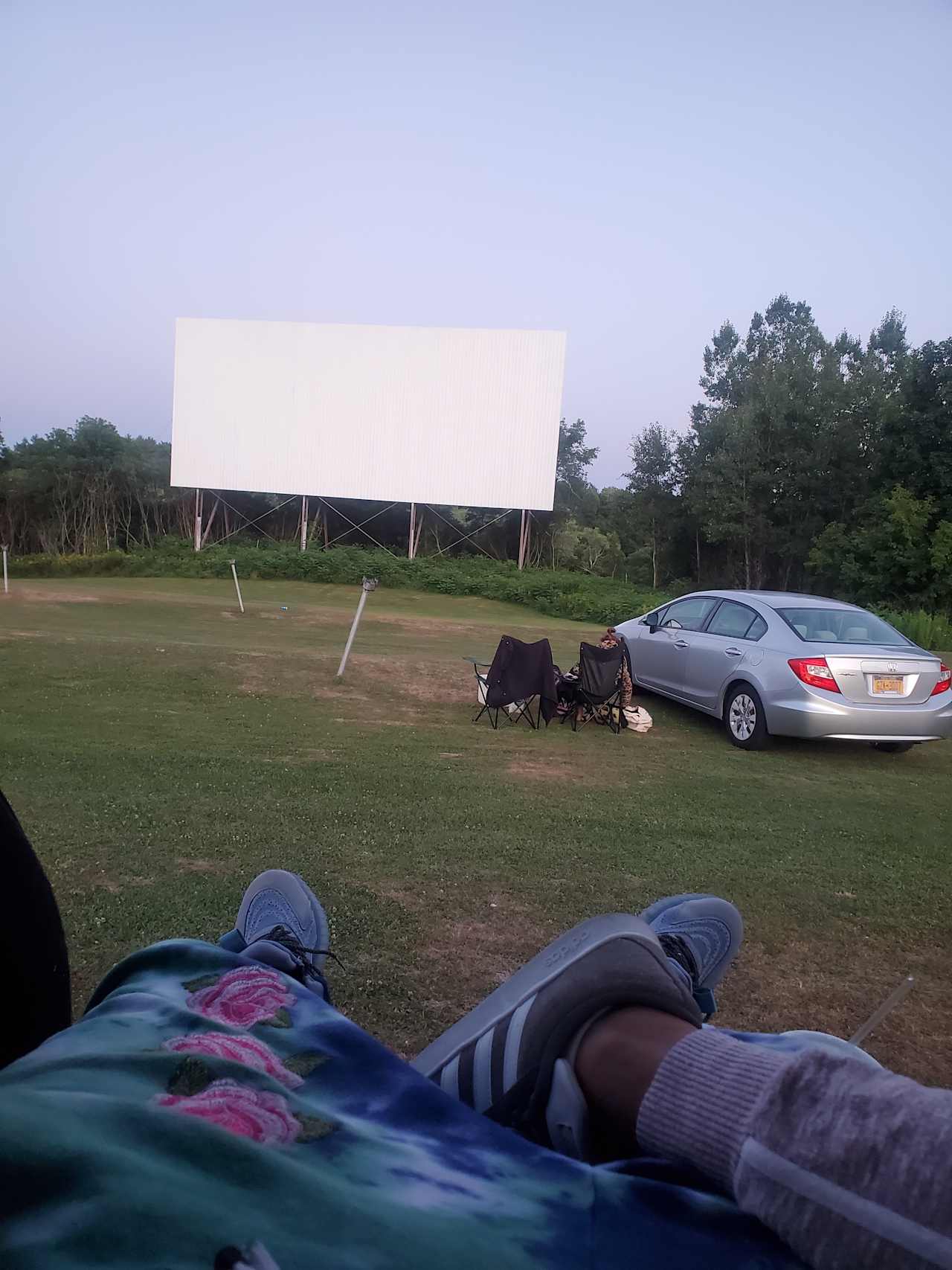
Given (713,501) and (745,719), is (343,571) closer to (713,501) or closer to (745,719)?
(713,501)

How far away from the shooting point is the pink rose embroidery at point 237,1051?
129 cm

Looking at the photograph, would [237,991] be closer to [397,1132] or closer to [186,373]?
[397,1132]

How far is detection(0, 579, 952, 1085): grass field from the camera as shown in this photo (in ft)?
10.9

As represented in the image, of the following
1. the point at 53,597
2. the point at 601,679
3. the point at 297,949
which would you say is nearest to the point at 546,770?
the point at 601,679

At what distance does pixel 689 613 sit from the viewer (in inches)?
381

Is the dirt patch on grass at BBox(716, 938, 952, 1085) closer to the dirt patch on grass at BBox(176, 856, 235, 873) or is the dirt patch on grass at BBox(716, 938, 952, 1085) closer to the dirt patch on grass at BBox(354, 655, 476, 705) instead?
the dirt patch on grass at BBox(176, 856, 235, 873)

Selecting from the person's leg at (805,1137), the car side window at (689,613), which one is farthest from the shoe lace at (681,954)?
the car side window at (689,613)

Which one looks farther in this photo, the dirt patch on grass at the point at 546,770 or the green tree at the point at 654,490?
the green tree at the point at 654,490

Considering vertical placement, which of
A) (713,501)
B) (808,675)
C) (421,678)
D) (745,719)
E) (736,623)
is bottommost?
(421,678)

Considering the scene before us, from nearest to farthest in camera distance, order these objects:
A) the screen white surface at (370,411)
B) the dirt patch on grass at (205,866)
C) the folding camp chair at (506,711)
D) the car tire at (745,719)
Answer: the dirt patch on grass at (205,866)
the car tire at (745,719)
the folding camp chair at (506,711)
the screen white surface at (370,411)

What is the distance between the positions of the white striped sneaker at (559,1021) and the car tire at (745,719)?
21.8ft

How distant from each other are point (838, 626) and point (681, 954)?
640 centimetres

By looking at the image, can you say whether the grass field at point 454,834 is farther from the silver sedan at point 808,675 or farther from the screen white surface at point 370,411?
the screen white surface at point 370,411

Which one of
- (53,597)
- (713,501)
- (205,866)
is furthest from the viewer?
(713,501)
